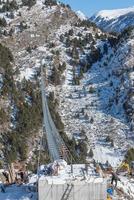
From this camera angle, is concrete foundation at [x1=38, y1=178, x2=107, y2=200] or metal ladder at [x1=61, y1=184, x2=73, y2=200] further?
metal ladder at [x1=61, y1=184, x2=73, y2=200]

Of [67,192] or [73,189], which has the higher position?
[73,189]

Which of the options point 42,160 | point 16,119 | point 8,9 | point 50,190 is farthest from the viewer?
point 8,9

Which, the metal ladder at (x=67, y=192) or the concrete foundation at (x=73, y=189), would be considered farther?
the metal ladder at (x=67, y=192)

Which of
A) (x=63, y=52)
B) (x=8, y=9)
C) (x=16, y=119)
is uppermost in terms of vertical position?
(x=8, y=9)

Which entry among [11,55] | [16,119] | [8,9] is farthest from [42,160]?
[8,9]

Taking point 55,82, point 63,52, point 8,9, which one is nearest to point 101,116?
point 55,82

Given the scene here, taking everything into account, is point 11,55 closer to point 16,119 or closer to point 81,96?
point 81,96

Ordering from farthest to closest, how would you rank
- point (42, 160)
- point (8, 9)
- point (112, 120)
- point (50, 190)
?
point (8, 9)
point (112, 120)
point (42, 160)
point (50, 190)

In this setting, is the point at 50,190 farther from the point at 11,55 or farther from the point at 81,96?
the point at 11,55

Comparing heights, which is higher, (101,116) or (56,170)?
(101,116)

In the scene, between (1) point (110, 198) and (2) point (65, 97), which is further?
(2) point (65, 97)
